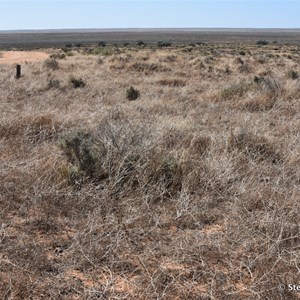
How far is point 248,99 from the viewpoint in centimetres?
1008

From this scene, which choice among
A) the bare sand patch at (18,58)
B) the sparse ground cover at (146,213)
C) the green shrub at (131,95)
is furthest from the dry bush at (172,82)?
the bare sand patch at (18,58)

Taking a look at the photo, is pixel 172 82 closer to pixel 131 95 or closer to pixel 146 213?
pixel 131 95

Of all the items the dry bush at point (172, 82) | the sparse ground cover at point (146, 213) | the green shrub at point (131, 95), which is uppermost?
the dry bush at point (172, 82)

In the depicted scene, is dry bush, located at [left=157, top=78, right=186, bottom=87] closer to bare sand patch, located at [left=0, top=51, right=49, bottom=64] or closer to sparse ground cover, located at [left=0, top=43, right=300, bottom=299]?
sparse ground cover, located at [left=0, top=43, right=300, bottom=299]

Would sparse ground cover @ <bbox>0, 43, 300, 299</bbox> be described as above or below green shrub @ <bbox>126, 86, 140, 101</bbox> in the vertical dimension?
below

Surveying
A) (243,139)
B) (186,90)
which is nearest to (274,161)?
(243,139)

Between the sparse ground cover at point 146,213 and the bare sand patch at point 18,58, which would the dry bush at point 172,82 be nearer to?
the sparse ground cover at point 146,213

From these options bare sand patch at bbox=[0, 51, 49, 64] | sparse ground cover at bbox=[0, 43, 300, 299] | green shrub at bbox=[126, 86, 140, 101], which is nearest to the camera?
sparse ground cover at bbox=[0, 43, 300, 299]

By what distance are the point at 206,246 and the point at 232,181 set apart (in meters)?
1.46

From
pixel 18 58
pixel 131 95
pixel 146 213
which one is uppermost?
pixel 18 58

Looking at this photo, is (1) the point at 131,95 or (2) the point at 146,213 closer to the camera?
(2) the point at 146,213

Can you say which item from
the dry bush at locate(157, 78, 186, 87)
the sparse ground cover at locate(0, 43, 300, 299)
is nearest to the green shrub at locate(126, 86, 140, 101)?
the dry bush at locate(157, 78, 186, 87)

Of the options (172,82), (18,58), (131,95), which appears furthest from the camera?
(18,58)

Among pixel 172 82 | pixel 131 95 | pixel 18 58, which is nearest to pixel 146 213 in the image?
pixel 131 95
